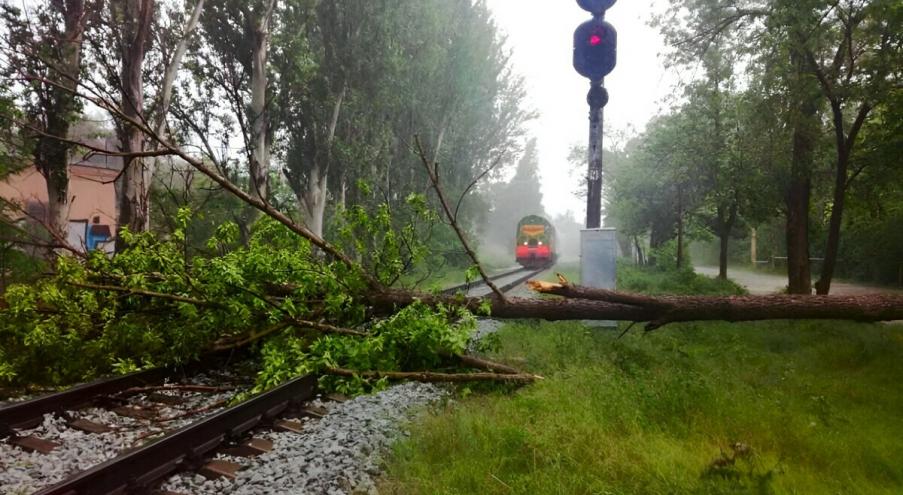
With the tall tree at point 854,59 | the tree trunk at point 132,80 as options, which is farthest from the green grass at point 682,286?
the tree trunk at point 132,80

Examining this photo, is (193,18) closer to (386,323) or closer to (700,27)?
(386,323)

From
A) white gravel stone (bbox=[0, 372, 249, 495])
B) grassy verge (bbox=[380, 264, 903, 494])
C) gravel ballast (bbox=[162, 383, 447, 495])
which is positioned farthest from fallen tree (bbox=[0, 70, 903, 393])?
grassy verge (bbox=[380, 264, 903, 494])

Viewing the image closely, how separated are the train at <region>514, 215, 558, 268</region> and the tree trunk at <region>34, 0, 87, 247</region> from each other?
24.8 metres

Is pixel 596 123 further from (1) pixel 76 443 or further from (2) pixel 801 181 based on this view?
(2) pixel 801 181

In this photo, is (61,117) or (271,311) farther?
(61,117)

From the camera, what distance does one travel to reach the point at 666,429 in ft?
13.8

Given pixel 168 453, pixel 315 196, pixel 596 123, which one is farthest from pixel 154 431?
pixel 315 196

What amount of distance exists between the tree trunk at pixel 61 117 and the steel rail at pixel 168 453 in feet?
35.4

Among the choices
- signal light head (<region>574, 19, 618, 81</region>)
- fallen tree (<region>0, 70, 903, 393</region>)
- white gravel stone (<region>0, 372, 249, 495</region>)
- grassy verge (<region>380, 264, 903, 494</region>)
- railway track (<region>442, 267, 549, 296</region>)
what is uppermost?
signal light head (<region>574, 19, 618, 81</region>)

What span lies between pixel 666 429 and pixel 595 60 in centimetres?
490

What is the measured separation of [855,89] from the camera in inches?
377

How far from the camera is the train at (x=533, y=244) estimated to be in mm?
32500

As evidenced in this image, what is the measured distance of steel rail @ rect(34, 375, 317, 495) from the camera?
291 centimetres

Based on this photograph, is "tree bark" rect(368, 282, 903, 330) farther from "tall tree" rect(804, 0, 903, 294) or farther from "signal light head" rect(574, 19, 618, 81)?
"tall tree" rect(804, 0, 903, 294)
